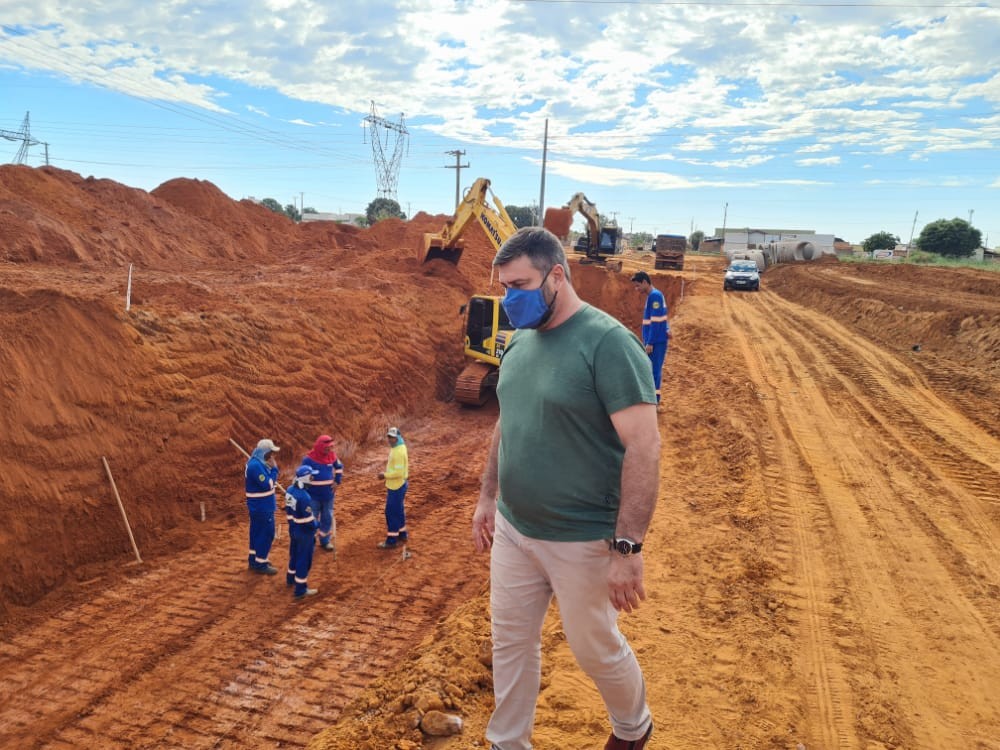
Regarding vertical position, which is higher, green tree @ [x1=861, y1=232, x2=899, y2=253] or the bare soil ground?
green tree @ [x1=861, y1=232, x2=899, y2=253]

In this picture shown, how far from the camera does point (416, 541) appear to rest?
852 centimetres

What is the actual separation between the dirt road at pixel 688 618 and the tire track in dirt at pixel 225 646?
25 millimetres

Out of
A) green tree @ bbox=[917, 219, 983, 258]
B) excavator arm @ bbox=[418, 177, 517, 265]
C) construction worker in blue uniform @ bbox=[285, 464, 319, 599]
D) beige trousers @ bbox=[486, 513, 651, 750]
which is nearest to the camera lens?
beige trousers @ bbox=[486, 513, 651, 750]

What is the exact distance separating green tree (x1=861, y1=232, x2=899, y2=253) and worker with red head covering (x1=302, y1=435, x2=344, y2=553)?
7846 cm

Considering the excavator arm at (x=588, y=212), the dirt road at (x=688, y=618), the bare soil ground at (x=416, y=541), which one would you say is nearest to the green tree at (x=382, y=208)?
the excavator arm at (x=588, y=212)

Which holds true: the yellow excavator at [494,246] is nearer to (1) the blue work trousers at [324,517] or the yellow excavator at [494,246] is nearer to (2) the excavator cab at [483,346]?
(2) the excavator cab at [483,346]

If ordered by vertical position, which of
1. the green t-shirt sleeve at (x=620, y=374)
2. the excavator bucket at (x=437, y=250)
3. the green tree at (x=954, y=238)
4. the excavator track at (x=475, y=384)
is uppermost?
the green tree at (x=954, y=238)

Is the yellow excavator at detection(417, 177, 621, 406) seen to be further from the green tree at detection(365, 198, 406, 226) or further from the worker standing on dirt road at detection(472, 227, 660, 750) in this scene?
the green tree at detection(365, 198, 406, 226)

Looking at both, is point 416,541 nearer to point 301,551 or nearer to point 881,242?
point 301,551

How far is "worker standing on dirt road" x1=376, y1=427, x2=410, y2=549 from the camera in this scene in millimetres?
8156

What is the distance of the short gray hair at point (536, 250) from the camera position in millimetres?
2623

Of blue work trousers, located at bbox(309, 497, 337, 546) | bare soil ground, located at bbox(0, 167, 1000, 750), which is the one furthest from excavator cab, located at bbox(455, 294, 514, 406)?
blue work trousers, located at bbox(309, 497, 337, 546)

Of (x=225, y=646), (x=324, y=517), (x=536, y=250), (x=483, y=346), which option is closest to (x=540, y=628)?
(x=536, y=250)

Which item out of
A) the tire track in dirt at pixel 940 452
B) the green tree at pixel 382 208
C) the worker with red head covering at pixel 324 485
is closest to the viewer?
the tire track in dirt at pixel 940 452
